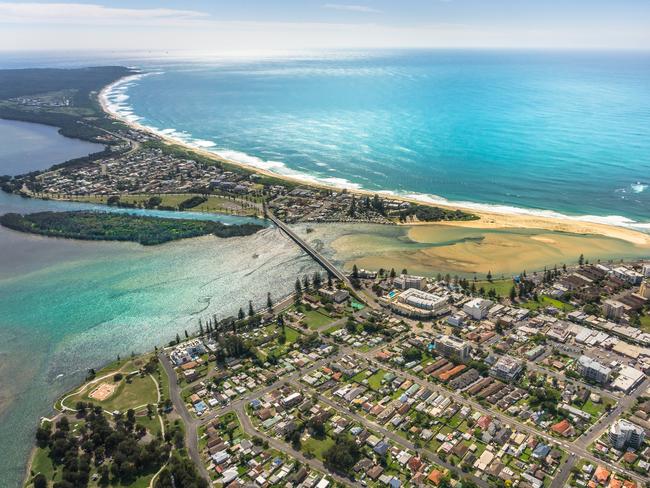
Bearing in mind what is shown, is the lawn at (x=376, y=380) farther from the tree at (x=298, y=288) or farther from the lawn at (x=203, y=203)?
the lawn at (x=203, y=203)

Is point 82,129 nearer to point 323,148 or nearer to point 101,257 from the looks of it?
point 323,148

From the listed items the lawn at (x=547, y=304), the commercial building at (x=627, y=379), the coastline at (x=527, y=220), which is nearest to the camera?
the commercial building at (x=627, y=379)

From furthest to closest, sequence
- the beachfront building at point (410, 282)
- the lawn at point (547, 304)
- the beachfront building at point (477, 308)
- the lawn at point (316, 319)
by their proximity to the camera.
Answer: the beachfront building at point (410, 282) → the lawn at point (547, 304) → the beachfront building at point (477, 308) → the lawn at point (316, 319)

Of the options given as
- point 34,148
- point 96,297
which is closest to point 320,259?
point 96,297

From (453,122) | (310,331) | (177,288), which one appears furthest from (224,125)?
(310,331)

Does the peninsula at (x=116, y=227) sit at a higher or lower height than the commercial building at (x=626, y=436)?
higher

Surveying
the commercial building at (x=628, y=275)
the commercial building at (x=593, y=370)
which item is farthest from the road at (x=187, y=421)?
the commercial building at (x=628, y=275)

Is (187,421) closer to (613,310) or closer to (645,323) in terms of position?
(613,310)
